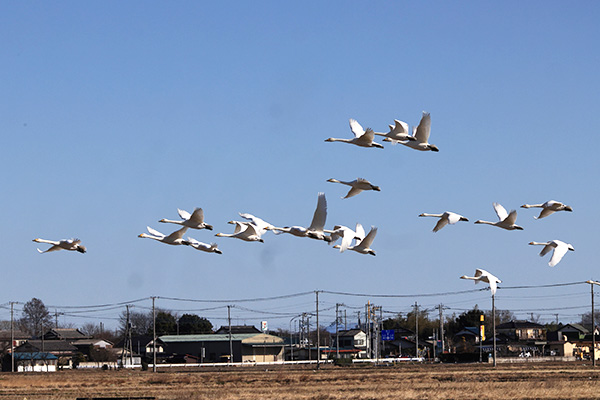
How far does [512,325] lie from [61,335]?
241 ft

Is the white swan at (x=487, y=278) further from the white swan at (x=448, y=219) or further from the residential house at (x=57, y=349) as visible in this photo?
the residential house at (x=57, y=349)

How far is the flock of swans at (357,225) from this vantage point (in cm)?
2633

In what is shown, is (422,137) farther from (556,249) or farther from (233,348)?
(233,348)

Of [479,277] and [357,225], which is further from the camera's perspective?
[357,225]

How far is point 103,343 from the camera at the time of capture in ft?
423

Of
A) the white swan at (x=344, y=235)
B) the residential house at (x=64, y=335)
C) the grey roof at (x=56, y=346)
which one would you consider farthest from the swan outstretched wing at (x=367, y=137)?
the residential house at (x=64, y=335)

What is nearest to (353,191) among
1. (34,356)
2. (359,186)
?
(359,186)

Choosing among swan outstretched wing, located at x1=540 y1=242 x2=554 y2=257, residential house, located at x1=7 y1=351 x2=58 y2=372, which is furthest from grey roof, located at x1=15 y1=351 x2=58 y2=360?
swan outstretched wing, located at x1=540 y1=242 x2=554 y2=257

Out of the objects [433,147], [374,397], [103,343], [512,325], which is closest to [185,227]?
[433,147]

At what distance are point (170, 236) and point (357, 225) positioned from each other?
639 cm

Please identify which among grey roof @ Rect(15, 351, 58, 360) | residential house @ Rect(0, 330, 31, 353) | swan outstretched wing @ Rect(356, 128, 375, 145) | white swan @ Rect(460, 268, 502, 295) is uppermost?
swan outstretched wing @ Rect(356, 128, 375, 145)

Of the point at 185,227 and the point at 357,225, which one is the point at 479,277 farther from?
the point at 185,227

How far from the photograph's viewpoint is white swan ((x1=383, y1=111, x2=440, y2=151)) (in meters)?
→ 25.9

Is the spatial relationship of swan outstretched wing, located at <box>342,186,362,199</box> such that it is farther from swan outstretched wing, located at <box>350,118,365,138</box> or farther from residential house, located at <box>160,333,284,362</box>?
residential house, located at <box>160,333,284,362</box>
